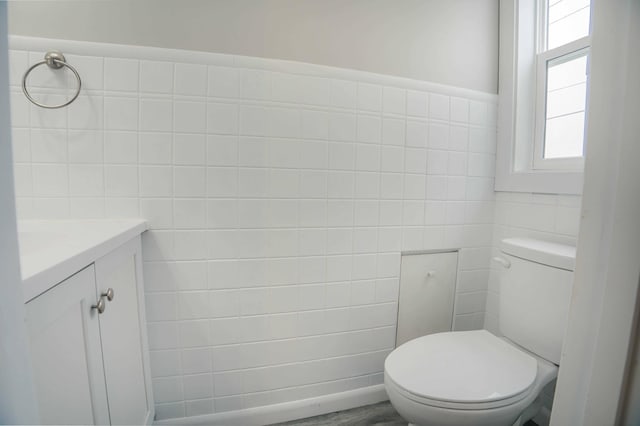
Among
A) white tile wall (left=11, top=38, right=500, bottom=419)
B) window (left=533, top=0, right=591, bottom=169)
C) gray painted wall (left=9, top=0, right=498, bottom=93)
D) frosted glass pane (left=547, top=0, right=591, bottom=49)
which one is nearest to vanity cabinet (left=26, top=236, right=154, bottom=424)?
white tile wall (left=11, top=38, right=500, bottom=419)

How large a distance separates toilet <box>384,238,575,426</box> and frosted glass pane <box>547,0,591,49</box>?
966 millimetres

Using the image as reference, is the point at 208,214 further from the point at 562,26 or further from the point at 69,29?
the point at 562,26

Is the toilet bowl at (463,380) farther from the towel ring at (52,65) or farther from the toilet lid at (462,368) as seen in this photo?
the towel ring at (52,65)

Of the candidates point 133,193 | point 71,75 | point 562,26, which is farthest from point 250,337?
point 562,26

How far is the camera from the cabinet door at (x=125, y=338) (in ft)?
2.32

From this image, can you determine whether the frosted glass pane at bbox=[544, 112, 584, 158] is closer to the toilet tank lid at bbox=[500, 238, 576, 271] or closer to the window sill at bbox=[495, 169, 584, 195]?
the window sill at bbox=[495, 169, 584, 195]

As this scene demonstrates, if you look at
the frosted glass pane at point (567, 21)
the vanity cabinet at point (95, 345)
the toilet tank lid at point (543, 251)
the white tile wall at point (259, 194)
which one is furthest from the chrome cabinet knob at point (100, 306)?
the frosted glass pane at point (567, 21)

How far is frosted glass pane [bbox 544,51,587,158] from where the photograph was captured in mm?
1149

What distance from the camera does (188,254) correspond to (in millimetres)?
1034

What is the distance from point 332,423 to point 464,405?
673mm

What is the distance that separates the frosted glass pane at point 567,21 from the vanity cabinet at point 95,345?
79.4 inches

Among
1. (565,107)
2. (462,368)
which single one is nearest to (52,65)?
(462,368)

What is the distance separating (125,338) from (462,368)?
1116 mm

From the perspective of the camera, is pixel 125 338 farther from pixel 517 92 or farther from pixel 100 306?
pixel 517 92
